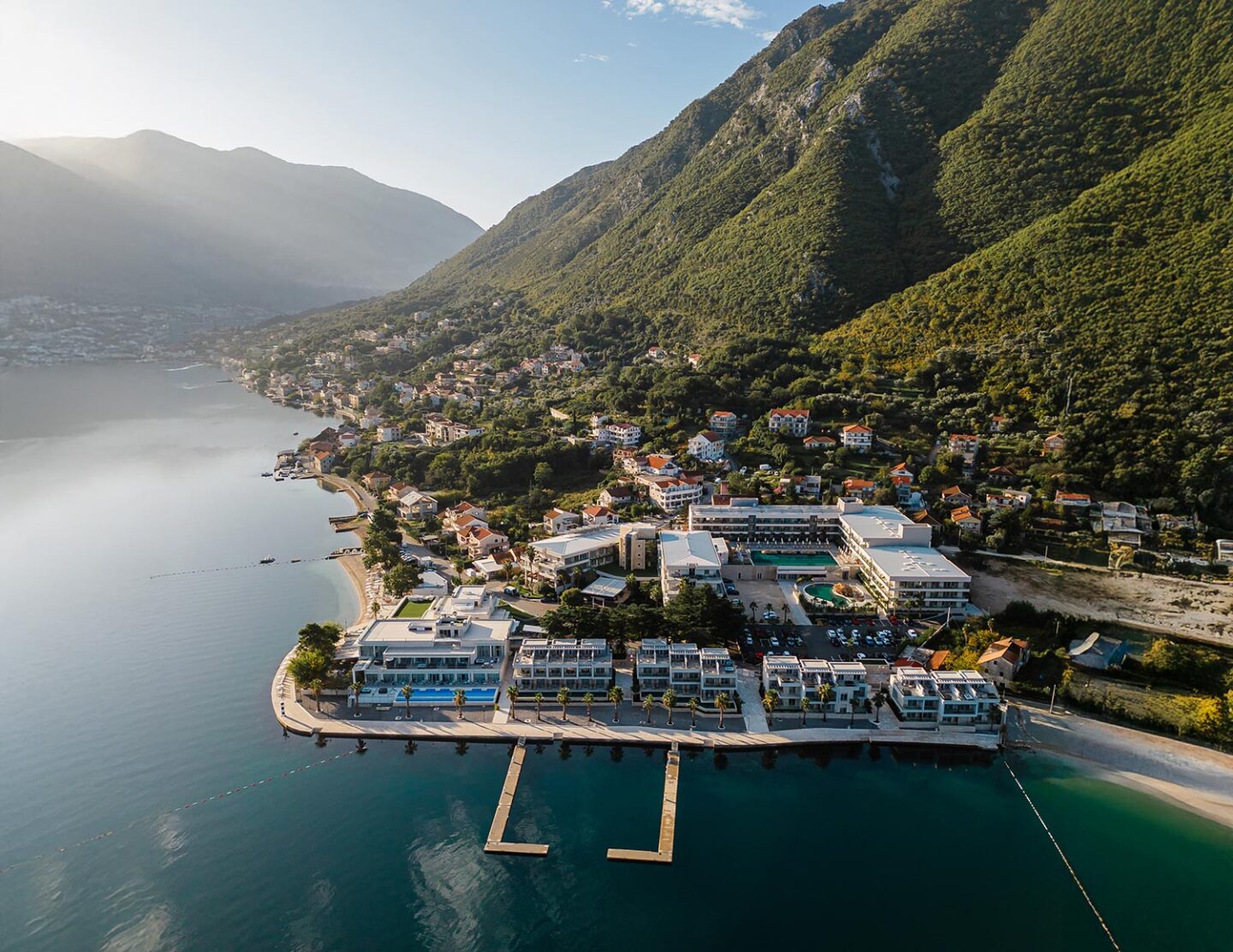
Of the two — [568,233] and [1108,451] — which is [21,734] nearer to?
[1108,451]

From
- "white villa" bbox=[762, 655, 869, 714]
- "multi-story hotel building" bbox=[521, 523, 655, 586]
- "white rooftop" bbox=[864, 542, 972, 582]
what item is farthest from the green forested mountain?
"white villa" bbox=[762, 655, 869, 714]

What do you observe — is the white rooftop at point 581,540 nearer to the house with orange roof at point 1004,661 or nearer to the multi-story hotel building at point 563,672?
the multi-story hotel building at point 563,672

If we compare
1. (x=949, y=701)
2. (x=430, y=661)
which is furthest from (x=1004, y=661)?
(x=430, y=661)

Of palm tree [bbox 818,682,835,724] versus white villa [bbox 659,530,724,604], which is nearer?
palm tree [bbox 818,682,835,724]

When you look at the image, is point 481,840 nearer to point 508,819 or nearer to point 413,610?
point 508,819

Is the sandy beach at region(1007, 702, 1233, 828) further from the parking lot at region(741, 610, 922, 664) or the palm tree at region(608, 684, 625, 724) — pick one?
the palm tree at region(608, 684, 625, 724)

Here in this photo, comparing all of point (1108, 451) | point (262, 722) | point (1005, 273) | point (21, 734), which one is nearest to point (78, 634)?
point (21, 734)
